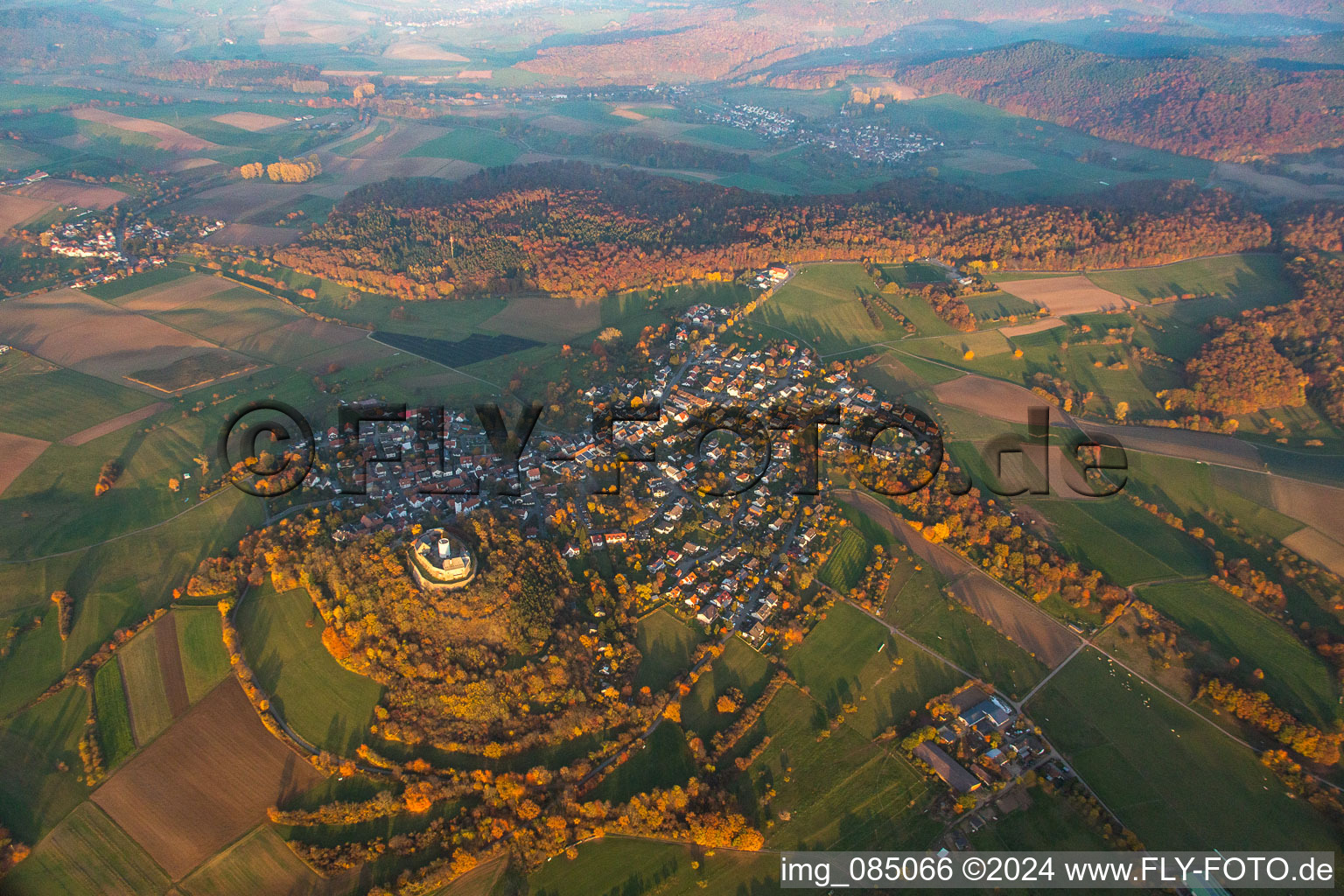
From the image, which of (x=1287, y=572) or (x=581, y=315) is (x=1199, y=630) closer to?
(x=1287, y=572)

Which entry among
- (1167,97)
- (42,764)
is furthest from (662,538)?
(1167,97)

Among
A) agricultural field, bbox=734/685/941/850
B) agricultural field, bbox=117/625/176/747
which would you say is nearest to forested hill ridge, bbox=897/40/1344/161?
agricultural field, bbox=734/685/941/850

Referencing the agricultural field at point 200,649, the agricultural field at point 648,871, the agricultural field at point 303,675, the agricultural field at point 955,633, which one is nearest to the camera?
the agricultural field at point 648,871

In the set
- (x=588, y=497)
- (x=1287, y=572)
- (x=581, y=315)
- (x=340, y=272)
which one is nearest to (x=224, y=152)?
(x=340, y=272)

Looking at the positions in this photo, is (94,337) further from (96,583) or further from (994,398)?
(994,398)

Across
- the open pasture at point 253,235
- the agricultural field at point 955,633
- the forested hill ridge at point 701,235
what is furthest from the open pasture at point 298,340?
the agricultural field at point 955,633

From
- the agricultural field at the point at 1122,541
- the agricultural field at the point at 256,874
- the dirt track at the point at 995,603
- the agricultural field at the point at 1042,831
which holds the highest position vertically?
the agricultural field at the point at 1122,541

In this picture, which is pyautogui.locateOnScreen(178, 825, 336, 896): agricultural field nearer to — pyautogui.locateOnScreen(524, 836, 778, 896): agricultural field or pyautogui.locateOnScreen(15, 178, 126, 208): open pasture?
pyautogui.locateOnScreen(524, 836, 778, 896): agricultural field

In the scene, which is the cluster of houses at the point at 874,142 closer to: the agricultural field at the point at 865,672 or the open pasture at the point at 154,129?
the agricultural field at the point at 865,672
